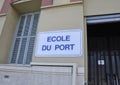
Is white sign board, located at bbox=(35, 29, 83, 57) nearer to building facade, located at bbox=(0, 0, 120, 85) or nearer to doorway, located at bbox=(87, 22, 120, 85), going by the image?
building facade, located at bbox=(0, 0, 120, 85)

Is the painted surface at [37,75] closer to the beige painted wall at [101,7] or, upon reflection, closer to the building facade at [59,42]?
the building facade at [59,42]

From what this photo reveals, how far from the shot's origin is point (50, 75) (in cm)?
275

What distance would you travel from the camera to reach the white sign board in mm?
2865

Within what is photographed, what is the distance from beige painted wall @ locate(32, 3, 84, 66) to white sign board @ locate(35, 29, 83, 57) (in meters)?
0.10

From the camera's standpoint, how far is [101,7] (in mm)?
3152

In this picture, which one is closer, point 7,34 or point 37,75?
point 37,75

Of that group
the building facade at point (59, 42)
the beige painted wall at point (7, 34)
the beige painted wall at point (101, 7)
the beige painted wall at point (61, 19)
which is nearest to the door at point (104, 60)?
the building facade at point (59, 42)

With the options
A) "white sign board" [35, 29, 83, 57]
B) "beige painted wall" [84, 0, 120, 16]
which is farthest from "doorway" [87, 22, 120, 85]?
"white sign board" [35, 29, 83, 57]

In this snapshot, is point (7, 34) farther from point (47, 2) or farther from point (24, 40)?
point (47, 2)

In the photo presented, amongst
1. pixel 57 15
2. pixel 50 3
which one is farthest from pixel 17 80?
pixel 50 3

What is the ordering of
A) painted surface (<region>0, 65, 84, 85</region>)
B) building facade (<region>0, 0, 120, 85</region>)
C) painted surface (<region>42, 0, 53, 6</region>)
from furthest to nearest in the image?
painted surface (<region>42, 0, 53, 6</region>)
building facade (<region>0, 0, 120, 85</region>)
painted surface (<region>0, 65, 84, 85</region>)

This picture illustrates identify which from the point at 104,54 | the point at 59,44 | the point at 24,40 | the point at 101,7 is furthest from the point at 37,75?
the point at 101,7

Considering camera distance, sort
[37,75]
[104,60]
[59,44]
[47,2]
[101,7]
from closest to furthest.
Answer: [37,75], [59,44], [101,7], [47,2], [104,60]

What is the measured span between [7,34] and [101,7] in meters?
2.62
